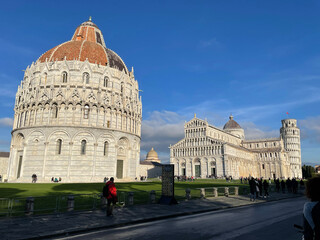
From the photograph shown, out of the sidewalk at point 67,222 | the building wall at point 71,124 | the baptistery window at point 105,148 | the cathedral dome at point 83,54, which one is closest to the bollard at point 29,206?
the sidewalk at point 67,222

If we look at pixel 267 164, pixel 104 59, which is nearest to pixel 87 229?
pixel 104 59

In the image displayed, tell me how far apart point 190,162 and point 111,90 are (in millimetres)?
52723

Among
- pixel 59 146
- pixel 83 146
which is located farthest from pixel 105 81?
pixel 59 146

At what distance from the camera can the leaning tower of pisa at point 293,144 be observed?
120750 millimetres

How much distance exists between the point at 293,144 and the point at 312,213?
135161mm

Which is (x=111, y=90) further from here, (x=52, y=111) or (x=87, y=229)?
(x=87, y=229)

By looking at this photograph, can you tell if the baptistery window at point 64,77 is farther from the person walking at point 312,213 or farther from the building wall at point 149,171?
the building wall at point 149,171

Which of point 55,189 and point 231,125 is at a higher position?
point 231,125

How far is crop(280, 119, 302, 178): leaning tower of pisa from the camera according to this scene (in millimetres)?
120750

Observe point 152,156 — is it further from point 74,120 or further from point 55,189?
point 55,189

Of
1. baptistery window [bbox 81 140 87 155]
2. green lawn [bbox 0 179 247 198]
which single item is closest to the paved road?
green lawn [bbox 0 179 247 198]

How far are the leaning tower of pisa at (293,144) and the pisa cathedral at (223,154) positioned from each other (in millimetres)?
3903

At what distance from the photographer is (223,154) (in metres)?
80.8

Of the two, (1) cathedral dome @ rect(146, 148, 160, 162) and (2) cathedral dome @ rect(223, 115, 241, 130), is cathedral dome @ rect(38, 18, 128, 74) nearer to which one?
(1) cathedral dome @ rect(146, 148, 160, 162)
